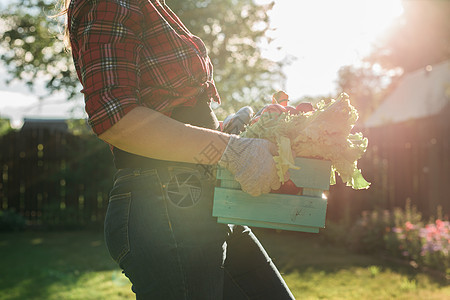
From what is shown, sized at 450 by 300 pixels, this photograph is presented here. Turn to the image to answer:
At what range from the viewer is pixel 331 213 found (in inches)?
320

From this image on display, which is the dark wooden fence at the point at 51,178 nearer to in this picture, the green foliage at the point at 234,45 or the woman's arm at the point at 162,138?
the green foliage at the point at 234,45

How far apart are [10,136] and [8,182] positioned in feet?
3.43

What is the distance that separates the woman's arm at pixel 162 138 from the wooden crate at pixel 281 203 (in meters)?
0.11

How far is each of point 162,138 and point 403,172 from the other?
769 centimetres

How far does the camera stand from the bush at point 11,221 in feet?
29.6

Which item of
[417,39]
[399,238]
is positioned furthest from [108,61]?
[417,39]

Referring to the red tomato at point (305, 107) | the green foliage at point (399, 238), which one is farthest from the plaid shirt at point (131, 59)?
the green foliage at point (399, 238)

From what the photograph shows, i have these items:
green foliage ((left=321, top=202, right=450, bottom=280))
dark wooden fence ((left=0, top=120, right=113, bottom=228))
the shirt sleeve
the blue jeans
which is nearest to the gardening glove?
the blue jeans

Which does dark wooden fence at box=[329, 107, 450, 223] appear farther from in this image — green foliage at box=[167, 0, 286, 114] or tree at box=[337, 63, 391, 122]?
tree at box=[337, 63, 391, 122]

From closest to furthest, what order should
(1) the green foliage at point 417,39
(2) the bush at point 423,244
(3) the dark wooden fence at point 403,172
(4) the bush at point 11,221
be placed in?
(2) the bush at point 423,244 < (3) the dark wooden fence at point 403,172 < (4) the bush at point 11,221 < (1) the green foliage at point 417,39

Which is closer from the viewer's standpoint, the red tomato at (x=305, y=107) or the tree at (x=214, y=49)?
the red tomato at (x=305, y=107)

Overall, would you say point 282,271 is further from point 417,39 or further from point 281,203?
point 417,39

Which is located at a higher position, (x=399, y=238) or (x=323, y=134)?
(x=323, y=134)

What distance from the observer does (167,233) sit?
52.6 inches
